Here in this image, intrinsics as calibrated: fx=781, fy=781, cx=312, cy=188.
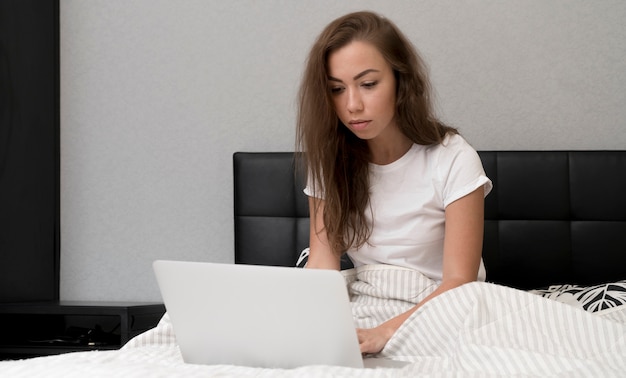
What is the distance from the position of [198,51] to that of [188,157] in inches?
16.4

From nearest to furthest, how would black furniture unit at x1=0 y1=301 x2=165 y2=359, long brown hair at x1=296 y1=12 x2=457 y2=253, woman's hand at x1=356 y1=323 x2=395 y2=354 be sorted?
woman's hand at x1=356 y1=323 x2=395 y2=354 < long brown hair at x1=296 y1=12 x2=457 y2=253 < black furniture unit at x1=0 y1=301 x2=165 y2=359

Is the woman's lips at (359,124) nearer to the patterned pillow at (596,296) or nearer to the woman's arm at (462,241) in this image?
the woman's arm at (462,241)

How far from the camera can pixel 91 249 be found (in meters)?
3.15

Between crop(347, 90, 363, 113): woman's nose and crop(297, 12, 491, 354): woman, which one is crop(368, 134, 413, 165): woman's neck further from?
crop(347, 90, 363, 113): woman's nose

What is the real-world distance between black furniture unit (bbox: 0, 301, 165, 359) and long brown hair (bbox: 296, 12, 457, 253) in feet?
3.17

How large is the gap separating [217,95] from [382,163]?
113 centimetres

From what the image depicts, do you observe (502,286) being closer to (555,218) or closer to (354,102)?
(354,102)

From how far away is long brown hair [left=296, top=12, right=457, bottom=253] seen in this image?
76.9 inches

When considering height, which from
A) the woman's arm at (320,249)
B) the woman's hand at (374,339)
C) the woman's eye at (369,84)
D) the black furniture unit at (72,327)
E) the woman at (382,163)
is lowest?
the black furniture unit at (72,327)

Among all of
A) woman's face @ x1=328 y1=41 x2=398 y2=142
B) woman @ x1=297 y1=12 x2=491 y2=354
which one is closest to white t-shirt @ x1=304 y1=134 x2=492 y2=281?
woman @ x1=297 y1=12 x2=491 y2=354

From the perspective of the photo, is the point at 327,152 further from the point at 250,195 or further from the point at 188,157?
the point at 188,157

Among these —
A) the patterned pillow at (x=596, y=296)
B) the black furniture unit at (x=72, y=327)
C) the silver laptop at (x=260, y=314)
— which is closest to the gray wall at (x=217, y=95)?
the black furniture unit at (x=72, y=327)

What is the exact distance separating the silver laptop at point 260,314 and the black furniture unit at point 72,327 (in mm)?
1424

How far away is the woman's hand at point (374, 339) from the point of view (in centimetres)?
149
